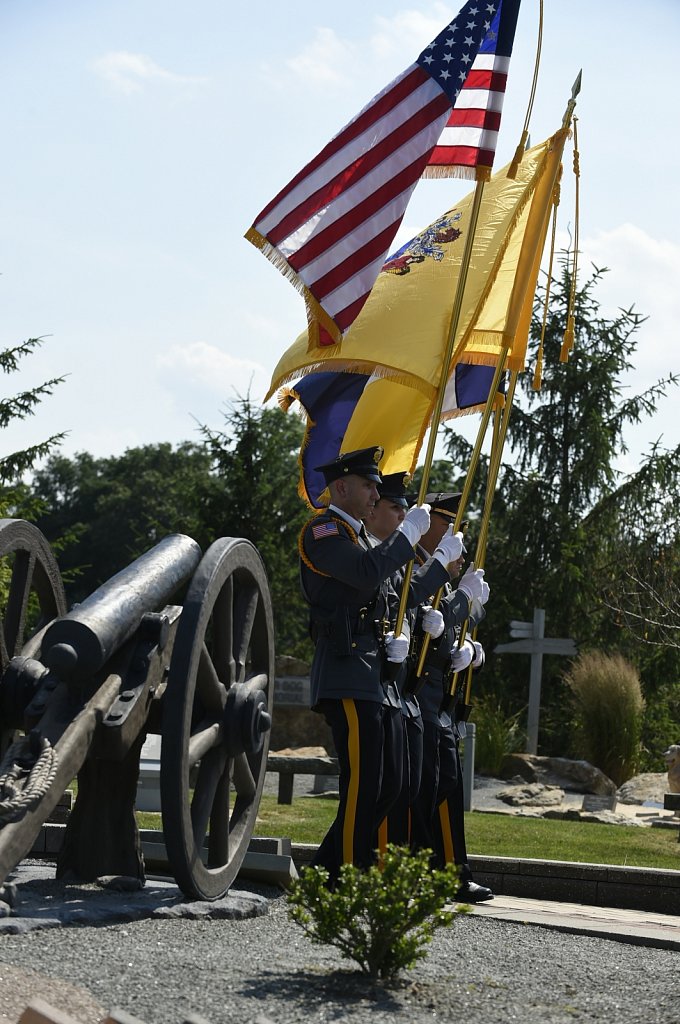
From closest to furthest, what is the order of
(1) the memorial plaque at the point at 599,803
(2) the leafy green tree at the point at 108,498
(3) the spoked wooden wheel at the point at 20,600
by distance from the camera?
(3) the spoked wooden wheel at the point at 20,600, (1) the memorial plaque at the point at 599,803, (2) the leafy green tree at the point at 108,498

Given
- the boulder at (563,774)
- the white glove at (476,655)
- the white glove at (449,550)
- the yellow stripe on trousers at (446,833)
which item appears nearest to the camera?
the white glove at (449,550)

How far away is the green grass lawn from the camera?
320 inches

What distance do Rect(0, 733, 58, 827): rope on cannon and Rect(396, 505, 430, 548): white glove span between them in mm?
1587

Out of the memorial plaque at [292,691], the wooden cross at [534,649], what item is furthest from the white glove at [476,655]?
the wooden cross at [534,649]

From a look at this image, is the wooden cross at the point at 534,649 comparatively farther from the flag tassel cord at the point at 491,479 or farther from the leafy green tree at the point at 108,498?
the leafy green tree at the point at 108,498

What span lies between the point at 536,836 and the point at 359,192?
4.95 meters

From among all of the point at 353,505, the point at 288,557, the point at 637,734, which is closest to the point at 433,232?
the point at 353,505

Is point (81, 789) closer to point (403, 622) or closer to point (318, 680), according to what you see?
point (318, 680)

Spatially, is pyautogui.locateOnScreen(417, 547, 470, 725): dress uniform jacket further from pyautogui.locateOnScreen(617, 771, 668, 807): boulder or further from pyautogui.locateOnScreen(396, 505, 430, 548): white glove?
pyautogui.locateOnScreen(617, 771, 668, 807): boulder

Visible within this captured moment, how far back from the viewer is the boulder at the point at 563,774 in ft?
47.7

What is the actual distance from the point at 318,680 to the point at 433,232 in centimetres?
296

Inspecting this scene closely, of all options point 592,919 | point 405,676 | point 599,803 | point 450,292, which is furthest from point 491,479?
point 599,803

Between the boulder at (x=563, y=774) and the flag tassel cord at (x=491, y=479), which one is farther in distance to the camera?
the boulder at (x=563, y=774)

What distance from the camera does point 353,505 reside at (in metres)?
5.55
